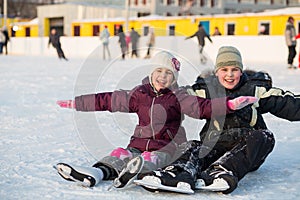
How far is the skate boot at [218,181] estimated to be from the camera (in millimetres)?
2318

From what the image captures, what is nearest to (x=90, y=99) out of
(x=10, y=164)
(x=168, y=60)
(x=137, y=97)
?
(x=137, y=97)

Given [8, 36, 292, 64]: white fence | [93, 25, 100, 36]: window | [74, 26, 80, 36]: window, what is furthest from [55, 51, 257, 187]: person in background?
[74, 26, 80, 36]: window

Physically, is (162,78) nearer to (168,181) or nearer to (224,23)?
(168,181)

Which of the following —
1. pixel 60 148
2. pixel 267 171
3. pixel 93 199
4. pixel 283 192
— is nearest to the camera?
pixel 93 199

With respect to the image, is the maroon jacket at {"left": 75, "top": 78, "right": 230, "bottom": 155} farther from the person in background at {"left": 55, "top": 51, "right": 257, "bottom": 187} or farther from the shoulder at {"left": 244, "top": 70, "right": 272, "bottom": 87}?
the shoulder at {"left": 244, "top": 70, "right": 272, "bottom": 87}

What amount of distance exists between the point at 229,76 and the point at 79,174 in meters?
1.00

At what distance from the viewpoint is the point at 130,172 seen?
235cm

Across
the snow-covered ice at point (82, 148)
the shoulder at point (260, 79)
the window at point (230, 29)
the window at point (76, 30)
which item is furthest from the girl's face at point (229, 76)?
the window at point (76, 30)

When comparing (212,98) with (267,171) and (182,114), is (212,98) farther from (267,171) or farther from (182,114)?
(267,171)

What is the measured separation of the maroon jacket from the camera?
2680 millimetres

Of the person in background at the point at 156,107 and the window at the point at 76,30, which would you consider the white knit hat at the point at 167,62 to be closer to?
the person in background at the point at 156,107

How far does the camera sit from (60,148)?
345 cm

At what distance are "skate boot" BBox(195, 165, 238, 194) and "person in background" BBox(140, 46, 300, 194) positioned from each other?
0.04 ft

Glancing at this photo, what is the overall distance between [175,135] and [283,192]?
64 centimetres
